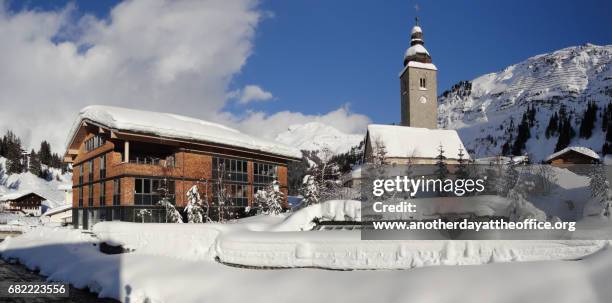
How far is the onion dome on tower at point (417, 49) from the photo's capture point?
64.9 meters

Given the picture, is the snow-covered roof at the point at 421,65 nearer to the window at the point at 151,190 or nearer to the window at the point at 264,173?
the window at the point at 264,173

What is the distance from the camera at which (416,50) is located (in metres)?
65.1

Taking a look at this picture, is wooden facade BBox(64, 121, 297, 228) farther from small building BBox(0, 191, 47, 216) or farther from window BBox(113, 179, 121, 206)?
small building BBox(0, 191, 47, 216)

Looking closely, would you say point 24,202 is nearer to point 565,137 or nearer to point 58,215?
point 58,215

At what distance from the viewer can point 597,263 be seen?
932 cm

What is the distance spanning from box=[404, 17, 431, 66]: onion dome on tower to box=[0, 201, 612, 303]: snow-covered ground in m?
51.6

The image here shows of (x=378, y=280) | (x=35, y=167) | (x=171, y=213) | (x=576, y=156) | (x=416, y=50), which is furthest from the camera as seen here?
(x=35, y=167)

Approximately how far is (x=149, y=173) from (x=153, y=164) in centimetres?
128

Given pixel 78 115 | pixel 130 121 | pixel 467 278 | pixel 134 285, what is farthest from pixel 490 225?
pixel 78 115

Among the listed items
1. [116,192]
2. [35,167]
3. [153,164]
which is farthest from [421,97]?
[35,167]

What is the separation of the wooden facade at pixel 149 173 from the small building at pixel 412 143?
70.3 ft

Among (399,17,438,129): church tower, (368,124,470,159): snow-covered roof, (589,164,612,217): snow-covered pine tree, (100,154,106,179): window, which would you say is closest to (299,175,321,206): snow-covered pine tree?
(100,154,106,179): window

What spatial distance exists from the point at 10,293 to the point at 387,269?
44.4ft

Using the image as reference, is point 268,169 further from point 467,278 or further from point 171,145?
point 467,278
